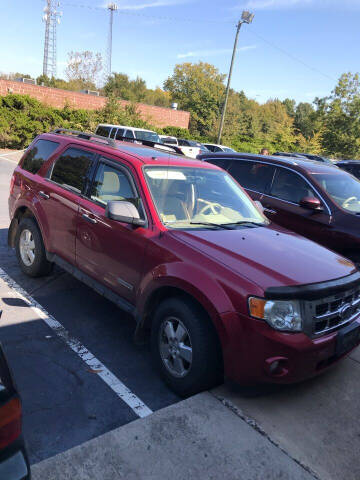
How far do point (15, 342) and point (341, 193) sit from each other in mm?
4883

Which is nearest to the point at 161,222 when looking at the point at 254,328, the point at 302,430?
the point at 254,328

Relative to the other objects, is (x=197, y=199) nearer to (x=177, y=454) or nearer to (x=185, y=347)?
(x=185, y=347)

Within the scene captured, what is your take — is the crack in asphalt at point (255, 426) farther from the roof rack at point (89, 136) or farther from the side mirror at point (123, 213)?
the roof rack at point (89, 136)

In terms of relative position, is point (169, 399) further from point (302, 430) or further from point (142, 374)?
point (302, 430)

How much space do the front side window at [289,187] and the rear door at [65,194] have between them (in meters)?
3.15

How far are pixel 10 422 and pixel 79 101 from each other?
29.9 meters

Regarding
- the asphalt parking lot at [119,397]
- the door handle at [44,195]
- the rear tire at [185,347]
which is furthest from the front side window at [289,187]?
the rear tire at [185,347]

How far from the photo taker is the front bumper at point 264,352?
8.79ft

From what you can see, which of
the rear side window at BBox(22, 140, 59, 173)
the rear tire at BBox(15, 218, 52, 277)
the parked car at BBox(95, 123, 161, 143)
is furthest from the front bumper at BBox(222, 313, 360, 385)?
the parked car at BBox(95, 123, 161, 143)

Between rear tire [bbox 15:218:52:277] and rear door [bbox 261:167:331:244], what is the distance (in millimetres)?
3244

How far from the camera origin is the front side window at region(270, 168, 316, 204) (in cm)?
595

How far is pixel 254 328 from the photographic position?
8.80 ft

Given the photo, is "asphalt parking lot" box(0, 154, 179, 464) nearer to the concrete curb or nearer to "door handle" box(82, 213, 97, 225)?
the concrete curb

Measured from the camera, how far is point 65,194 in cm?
446
